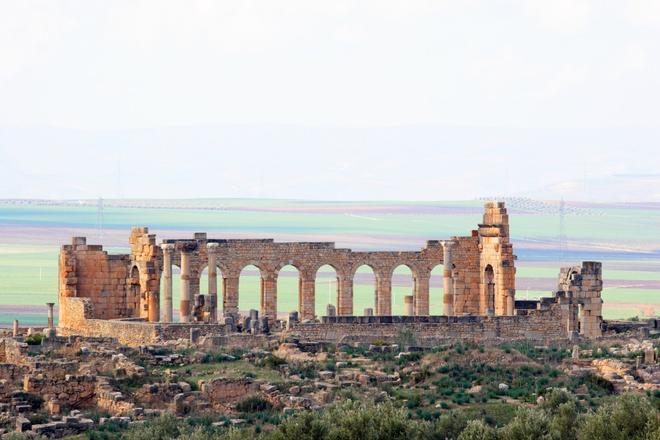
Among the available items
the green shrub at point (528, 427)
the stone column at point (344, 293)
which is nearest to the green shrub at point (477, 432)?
the green shrub at point (528, 427)

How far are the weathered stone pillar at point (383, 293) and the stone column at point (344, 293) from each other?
1299 mm

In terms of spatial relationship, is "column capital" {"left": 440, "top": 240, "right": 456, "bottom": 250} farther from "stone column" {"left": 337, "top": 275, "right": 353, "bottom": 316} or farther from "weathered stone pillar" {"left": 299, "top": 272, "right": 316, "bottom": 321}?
"weathered stone pillar" {"left": 299, "top": 272, "right": 316, "bottom": 321}

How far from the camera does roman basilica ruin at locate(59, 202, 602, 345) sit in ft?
277

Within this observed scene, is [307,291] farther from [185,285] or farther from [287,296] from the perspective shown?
[287,296]

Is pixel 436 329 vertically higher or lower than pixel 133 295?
lower

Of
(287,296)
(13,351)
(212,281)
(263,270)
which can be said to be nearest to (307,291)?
(263,270)

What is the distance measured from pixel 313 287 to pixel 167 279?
6041mm

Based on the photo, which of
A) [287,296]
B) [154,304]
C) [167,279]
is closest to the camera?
[167,279]

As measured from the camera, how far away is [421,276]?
91.8 metres

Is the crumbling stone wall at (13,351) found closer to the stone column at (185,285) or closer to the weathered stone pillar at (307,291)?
the stone column at (185,285)

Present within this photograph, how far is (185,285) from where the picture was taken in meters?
87.8

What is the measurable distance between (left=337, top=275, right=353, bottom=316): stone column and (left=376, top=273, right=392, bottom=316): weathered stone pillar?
1299mm

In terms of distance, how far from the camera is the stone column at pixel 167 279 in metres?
87.0

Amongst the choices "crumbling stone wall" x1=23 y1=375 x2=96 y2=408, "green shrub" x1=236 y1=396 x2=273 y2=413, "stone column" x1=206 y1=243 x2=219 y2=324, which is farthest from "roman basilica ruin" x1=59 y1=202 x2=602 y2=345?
"green shrub" x1=236 y1=396 x2=273 y2=413
